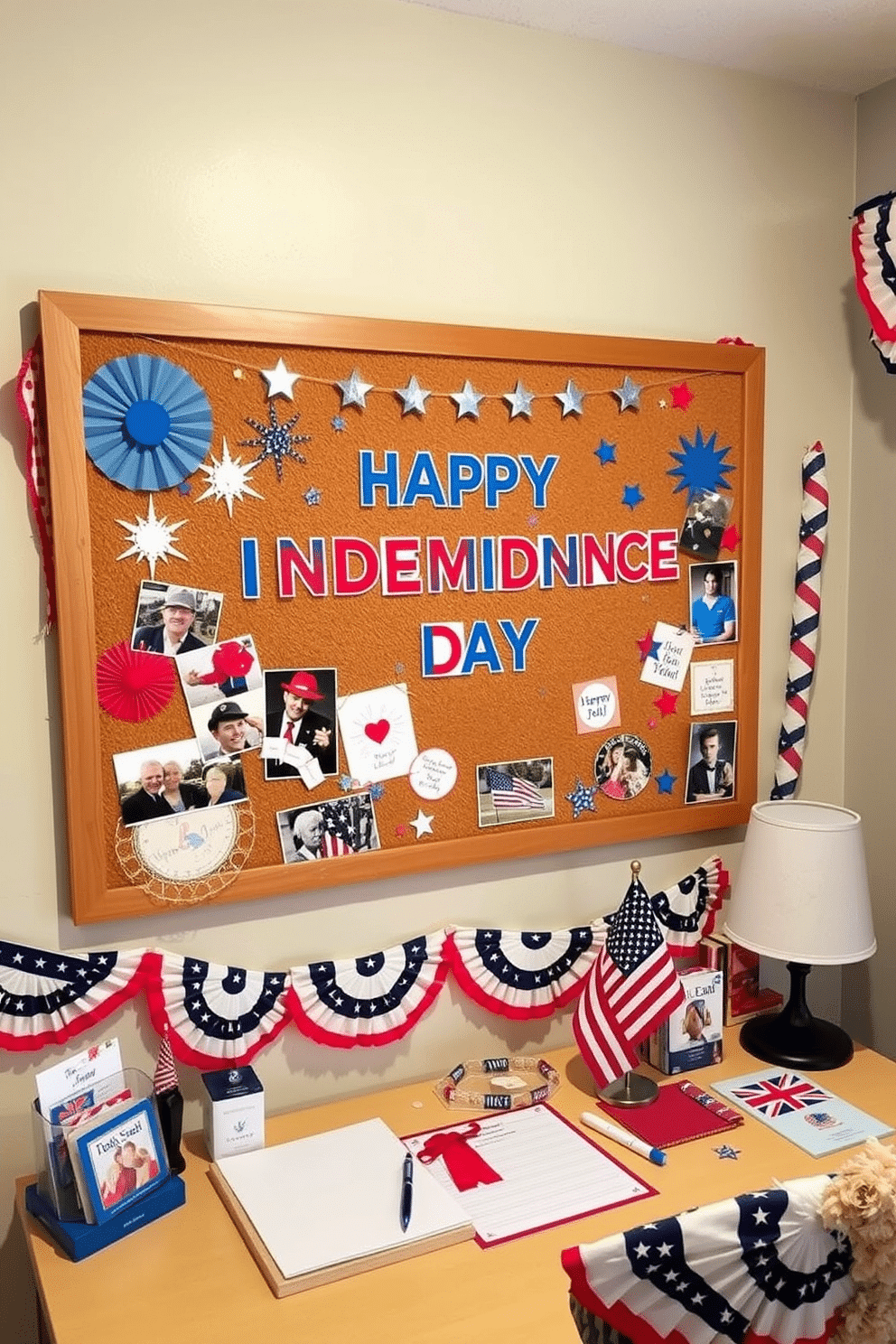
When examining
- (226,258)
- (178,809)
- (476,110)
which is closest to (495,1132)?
(178,809)

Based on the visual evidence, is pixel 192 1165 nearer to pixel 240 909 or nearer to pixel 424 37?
pixel 240 909

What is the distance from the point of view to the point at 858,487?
227 centimetres

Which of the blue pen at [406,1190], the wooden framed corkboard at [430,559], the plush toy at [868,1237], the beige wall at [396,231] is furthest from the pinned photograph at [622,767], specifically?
the plush toy at [868,1237]

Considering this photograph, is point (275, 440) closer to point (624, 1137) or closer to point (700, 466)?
point (700, 466)

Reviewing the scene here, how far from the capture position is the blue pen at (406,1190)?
1.50m

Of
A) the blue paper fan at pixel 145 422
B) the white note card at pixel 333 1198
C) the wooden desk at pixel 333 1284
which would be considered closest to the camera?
the wooden desk at pixel 333 1284

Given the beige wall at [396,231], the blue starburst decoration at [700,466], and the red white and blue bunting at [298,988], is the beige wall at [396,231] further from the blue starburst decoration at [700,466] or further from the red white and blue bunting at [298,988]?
the blue starburst decoration at [700,466]

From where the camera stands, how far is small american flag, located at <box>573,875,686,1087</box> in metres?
1.83

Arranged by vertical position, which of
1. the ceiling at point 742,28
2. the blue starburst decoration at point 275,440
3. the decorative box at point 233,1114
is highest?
the ceiling at point 742,28

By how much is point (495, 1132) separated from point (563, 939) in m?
0.38

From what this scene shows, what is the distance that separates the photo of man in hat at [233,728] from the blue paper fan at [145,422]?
0.34 m

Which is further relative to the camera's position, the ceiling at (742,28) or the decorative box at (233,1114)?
the ceiling at (742,28)

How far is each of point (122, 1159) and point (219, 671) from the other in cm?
69

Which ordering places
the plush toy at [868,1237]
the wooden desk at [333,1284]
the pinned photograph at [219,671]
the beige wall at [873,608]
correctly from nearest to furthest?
the plush toy at [868,1237] → the wooden desk at [333,1284] → the pinned photograph at [219,671] → the beige wall at [873,608]
